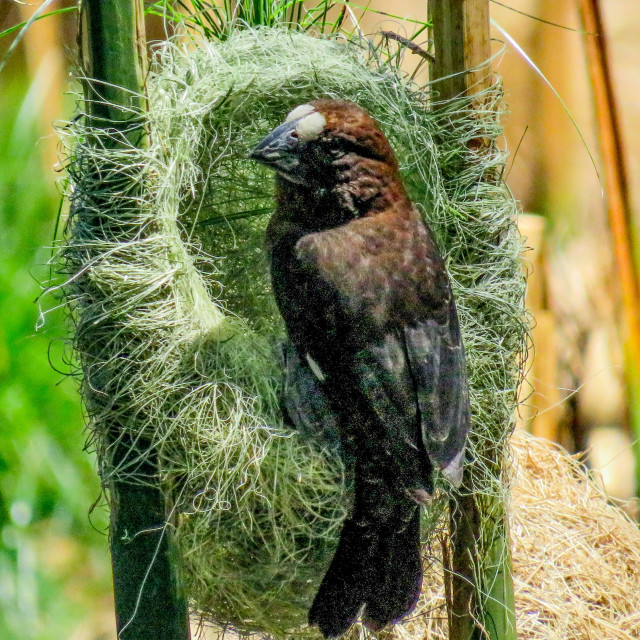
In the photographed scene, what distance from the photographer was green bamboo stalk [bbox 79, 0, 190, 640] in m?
1.07

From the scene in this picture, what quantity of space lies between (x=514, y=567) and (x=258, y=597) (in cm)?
82

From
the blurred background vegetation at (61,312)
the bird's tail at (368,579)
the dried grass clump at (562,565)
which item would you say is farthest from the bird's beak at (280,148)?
the blurred background vegetation at (61,312)

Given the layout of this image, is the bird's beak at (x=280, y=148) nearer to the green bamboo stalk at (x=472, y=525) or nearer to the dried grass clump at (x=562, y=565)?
the green bamboo stalk at (x=472, y=525)

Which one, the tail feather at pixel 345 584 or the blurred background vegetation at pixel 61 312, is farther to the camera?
the blurred background vegetation at pixel 61 312

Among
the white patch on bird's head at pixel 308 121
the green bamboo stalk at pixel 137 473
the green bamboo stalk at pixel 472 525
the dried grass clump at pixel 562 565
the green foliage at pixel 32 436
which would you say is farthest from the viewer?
the green foliage at pixel 32 436

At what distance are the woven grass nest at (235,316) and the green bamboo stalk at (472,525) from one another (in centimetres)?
4

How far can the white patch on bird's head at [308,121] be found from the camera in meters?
1.20

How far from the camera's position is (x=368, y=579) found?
1.13m

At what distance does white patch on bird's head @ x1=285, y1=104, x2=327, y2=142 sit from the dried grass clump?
821 millimetres

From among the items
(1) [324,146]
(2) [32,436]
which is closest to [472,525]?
(1) [324,146]

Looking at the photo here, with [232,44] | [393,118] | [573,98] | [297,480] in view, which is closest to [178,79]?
[232,44]

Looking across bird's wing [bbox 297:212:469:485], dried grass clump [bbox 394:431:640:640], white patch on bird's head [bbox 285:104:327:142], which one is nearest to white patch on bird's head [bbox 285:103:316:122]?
white patch on bird's head [bbox 285:104:327:142]

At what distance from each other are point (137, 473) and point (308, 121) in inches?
24.5

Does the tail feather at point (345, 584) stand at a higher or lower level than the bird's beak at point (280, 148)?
lower
